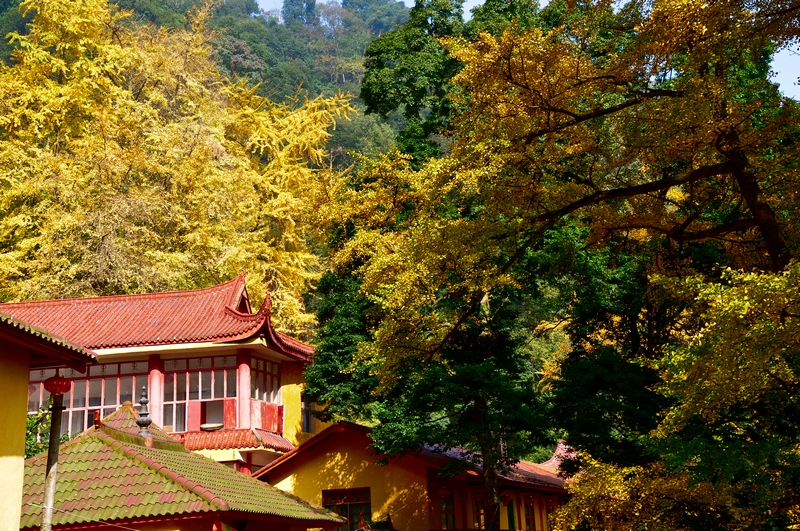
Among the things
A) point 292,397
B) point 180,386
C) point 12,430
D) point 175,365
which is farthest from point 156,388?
point 12,430

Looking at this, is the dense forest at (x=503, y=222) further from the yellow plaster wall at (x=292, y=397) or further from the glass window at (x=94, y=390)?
the glass window at (x=94, y=390)

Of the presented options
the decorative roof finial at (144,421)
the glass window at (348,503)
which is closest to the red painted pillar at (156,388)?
the glass window at (348,503)

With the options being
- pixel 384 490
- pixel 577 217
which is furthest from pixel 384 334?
pixel 384 490

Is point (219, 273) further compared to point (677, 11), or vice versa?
point (219, 273)

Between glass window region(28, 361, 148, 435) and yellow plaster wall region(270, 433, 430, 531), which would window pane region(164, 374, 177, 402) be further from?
yellow plaster wall region(270, 433, 430, 531)

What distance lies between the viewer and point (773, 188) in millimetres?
13523

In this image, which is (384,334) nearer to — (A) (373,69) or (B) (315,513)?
(B) (315,513)

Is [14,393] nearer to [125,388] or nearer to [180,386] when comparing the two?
[180,386]

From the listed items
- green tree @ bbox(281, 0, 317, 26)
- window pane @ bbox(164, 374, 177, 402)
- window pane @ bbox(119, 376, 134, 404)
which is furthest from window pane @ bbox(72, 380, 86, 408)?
green tree @ bbox(281, 0, 317, 26)

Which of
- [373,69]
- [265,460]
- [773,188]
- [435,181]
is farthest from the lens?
[373,69]

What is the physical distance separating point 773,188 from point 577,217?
4.66 metres

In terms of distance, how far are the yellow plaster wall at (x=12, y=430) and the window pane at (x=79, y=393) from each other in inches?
536

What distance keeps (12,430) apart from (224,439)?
42.7 ft

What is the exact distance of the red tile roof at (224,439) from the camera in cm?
2150
